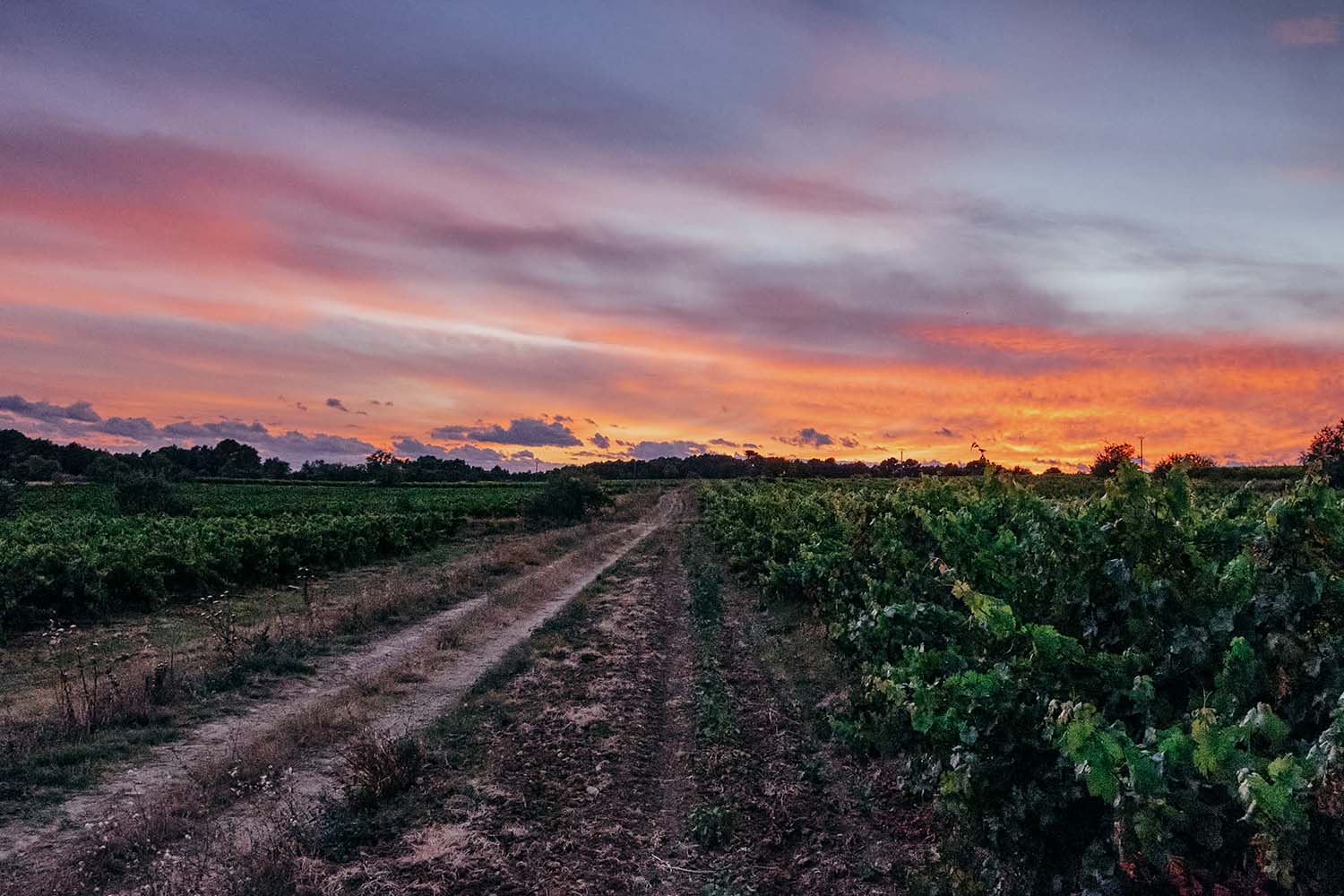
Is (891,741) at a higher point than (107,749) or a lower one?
higher

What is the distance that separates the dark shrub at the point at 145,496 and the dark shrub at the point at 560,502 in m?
21.4

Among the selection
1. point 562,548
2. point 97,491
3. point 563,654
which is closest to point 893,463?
point 562,548

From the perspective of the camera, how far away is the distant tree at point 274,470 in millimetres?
111188

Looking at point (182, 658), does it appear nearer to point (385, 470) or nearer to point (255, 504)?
point (255, 504)

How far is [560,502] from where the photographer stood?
5219cm

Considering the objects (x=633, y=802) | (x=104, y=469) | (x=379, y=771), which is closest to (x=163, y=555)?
(x=379, y=771)

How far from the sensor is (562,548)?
35.5 metres

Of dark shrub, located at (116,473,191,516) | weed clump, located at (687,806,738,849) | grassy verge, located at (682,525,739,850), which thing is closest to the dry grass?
grassy verge, located at (682,525,739,850)

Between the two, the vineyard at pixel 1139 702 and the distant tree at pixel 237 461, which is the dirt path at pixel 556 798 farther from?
the distant tree at pixel 237 461

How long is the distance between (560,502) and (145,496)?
995 inches

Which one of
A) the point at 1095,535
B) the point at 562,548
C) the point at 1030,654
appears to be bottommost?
the point at 562,548

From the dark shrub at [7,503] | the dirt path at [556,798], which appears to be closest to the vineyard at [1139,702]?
the dirt path at [556,798]

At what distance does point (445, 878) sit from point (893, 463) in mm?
106163

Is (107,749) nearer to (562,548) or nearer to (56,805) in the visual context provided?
(56,805)
